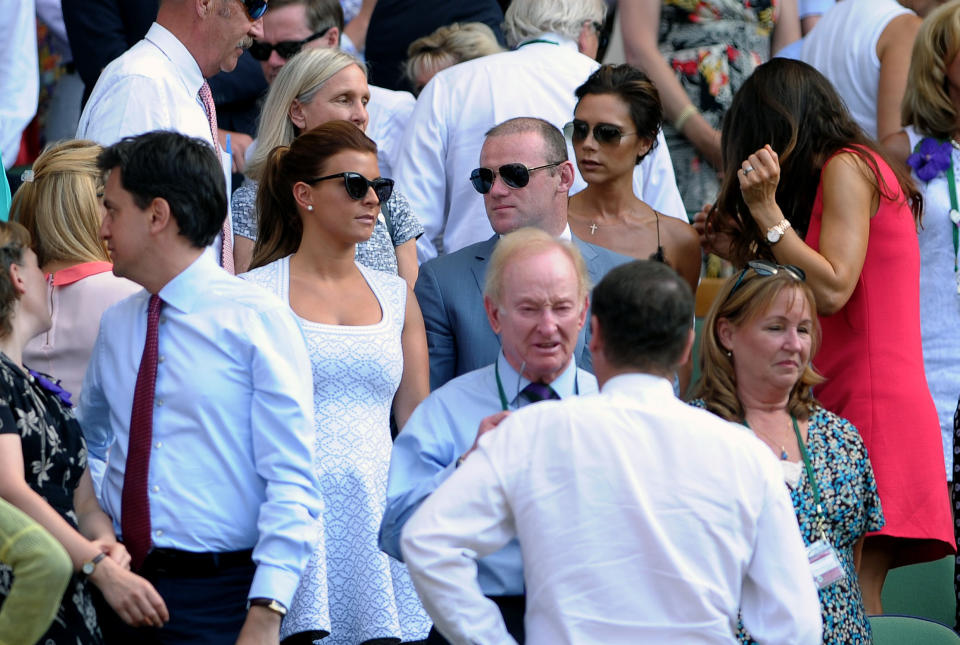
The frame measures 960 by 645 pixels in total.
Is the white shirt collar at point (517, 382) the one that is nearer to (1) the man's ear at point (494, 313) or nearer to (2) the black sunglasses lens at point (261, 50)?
(1) the man's ear at point (494, 313)

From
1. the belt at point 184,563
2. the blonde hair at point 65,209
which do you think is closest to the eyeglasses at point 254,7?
the blonde hair at point 65,209

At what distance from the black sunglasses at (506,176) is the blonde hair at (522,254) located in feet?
3.36

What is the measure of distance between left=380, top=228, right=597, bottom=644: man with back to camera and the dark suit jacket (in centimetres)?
85

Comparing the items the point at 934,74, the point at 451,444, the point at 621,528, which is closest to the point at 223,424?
the point at 451,444

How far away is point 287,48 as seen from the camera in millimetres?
6074

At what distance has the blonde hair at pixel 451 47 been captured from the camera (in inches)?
241

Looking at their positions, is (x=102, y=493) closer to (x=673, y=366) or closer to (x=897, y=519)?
(x=673, y=366)

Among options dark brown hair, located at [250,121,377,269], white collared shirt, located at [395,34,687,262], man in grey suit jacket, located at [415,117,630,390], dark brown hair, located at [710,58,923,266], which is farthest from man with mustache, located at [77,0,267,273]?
dark brown hair, located at [710,58,923,266]

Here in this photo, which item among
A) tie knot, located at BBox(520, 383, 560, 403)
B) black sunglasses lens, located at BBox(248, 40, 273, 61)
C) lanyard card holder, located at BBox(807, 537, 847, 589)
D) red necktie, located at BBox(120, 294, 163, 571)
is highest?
black sunglasses lens, located at BBox(248, 40, 273, 61)

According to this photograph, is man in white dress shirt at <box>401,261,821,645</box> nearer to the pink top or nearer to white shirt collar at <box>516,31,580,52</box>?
the pink top

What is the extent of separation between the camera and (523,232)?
3.36 m

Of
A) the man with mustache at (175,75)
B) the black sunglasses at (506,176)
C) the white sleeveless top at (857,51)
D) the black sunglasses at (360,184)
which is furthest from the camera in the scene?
the white sleeveless top at (857,51)

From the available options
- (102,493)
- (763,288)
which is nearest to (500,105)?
(763,288)

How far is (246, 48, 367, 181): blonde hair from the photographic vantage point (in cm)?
498
